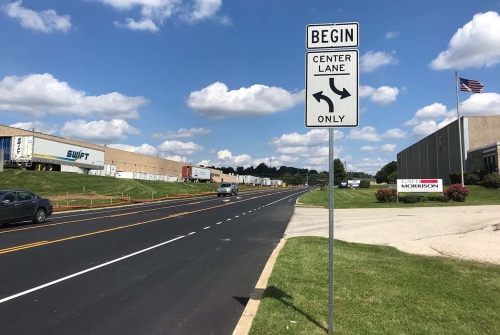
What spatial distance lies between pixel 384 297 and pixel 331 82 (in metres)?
3.34

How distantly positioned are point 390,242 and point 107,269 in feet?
25.4

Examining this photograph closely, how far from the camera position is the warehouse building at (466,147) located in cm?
4088

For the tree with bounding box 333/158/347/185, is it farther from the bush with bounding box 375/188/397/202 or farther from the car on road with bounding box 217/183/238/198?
the bush with bounding box 375/188/397/202

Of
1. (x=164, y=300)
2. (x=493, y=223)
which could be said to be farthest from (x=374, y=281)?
(x=493, y=223)

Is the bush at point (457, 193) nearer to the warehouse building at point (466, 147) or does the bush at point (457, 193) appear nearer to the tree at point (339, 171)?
the warehouse building at point (466, 147)

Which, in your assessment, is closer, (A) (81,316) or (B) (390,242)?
(A) (81,316)

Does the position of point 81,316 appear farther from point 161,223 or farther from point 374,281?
point 161,223

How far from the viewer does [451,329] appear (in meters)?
4.58

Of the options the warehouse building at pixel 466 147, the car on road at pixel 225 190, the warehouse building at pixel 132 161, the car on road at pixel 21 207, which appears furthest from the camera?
the warehouse building at pixel 132 161

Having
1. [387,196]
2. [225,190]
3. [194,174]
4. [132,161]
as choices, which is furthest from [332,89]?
[132,161]

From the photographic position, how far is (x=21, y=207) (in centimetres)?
1723

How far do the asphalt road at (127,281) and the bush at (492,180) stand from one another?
31.4 m

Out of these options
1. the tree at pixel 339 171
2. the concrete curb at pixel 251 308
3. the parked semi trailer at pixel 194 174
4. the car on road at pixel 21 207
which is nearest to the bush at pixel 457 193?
the concrete curb at pixel 251 308

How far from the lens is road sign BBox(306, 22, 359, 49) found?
181 inches
